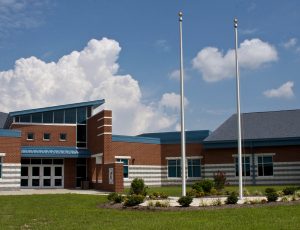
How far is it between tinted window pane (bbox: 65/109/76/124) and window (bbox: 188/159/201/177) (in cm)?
1160

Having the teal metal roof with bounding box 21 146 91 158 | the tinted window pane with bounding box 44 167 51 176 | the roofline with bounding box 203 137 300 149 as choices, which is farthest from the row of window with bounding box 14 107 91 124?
the roofline with bounding box 203 137 300 149

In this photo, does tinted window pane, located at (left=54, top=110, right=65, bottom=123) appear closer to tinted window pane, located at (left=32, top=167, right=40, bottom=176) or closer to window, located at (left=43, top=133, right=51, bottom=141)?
window, located at (left=43, top=133, right=51, bottom=141)

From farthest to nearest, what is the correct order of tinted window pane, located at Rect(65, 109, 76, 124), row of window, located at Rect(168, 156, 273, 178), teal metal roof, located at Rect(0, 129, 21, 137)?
1. tinted window pane, located at Rect(65, 109, 76, 124)
2. row of window, located at Rect(168, 156, 273, 178)
3. teal metal roof, located at Rect(0, 129, 21, 137)

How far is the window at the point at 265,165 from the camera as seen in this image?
4281 centimetres

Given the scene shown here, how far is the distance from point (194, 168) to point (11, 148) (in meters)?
17.2

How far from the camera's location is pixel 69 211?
1964 cm

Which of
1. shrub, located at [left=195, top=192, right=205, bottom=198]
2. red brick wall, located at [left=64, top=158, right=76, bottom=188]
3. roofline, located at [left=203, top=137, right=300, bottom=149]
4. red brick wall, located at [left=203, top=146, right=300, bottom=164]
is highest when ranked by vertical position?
roofline, located at [left=203, top=137, right=300, bottom=149]

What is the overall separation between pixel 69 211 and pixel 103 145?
20.8 meters

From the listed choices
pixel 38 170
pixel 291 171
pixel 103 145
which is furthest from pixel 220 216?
pixel 38 170

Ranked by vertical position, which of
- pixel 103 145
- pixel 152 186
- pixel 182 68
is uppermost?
pixel 182 68

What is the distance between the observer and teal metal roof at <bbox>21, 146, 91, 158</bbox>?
138 feet

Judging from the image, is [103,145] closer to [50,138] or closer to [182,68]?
[50,138]

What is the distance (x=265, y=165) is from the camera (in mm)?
43031

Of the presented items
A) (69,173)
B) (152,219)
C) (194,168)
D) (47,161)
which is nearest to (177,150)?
(194,168)
